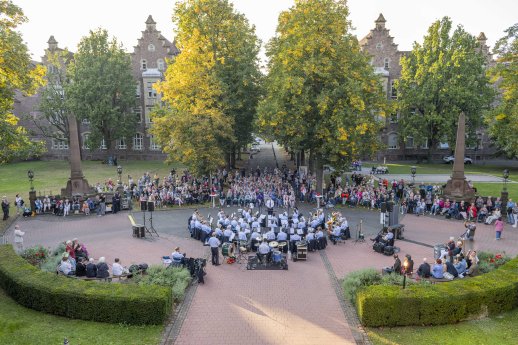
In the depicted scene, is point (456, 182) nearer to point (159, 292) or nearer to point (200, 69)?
point (200, 69)

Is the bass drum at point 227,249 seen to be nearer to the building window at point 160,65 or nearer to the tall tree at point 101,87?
the tall tree at point 101,87

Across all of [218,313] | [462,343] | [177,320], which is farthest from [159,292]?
[462,343]

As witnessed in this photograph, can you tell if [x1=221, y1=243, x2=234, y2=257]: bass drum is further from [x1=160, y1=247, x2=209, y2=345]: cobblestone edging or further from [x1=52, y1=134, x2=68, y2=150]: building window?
[x1=52, y1=134, x2=68, y2=150]: building window

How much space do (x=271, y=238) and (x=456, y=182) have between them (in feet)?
55.7

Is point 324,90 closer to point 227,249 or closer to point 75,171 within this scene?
point 227,249

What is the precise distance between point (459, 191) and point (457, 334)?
19517 mm

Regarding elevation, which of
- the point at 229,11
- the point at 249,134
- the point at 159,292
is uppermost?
the point at 229,11

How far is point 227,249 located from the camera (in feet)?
63.6

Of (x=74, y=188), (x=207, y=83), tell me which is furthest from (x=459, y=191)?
(x=74, y=188)

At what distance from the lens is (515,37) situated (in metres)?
25.7

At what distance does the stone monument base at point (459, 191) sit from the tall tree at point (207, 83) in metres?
16.8

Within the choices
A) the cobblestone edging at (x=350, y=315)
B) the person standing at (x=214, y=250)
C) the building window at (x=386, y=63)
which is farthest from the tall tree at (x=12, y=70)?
the building window at (x=386, y=63)

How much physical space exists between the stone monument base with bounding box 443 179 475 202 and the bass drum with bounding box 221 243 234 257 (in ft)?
59.9

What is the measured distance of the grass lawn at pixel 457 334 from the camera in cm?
1206
